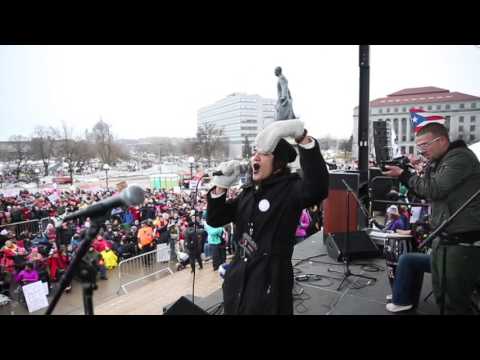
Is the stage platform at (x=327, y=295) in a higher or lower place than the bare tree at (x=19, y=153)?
lower

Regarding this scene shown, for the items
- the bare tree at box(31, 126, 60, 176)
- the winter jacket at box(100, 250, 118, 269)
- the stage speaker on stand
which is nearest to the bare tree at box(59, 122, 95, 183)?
the bare tree at box(31, 126, 60, 176)

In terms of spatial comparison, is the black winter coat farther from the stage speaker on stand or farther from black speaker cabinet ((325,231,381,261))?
the stage speaker on stand

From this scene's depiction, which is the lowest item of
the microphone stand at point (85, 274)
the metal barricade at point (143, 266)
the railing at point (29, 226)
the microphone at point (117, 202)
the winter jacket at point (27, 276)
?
the metal barricade at point (143, 266)

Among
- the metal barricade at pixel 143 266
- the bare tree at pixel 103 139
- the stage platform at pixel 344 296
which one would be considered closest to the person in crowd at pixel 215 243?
the metal barricade at pixel 143 266

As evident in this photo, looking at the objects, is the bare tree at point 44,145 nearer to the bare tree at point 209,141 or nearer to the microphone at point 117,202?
the bare tree at point 209,141

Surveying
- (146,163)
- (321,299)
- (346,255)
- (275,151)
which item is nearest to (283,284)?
(275,151)

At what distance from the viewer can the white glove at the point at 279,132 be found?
176cm

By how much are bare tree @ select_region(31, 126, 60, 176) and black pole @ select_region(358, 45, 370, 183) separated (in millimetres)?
22888

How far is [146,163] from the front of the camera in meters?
37.0

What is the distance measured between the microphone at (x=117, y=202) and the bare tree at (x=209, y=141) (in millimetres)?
30386

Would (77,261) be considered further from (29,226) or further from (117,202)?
(29,226)

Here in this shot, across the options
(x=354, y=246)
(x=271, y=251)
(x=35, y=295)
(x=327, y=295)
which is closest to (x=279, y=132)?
(x=271, y=251)
